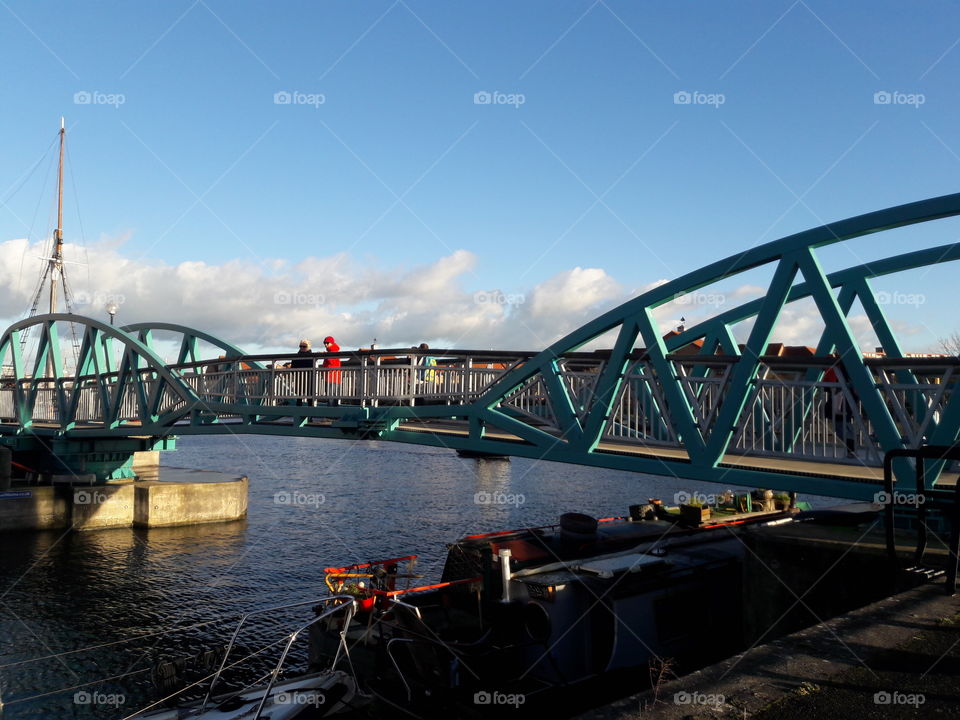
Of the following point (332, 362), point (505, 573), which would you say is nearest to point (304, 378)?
point (332, 362)

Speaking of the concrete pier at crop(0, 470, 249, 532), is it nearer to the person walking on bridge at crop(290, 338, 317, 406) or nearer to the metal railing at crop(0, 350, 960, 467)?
the metal railing at crop(0, 350, 960, 467)

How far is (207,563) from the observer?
3397 centimetres

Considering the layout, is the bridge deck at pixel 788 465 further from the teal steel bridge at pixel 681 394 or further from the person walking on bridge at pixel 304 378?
Answer: the person walking on bridge at pixel 304 378

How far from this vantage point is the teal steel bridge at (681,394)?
40.9 ft

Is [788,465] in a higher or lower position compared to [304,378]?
lower

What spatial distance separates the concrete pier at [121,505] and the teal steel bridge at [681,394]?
13738 mm

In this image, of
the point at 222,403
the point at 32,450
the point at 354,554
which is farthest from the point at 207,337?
the point at 32,450

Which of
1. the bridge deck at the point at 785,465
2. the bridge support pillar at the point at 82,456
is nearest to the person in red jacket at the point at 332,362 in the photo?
the bridge deck at the point at 785,465

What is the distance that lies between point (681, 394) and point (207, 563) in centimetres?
2705

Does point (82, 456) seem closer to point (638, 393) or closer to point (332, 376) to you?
point (332, 376)

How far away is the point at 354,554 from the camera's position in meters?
33.4

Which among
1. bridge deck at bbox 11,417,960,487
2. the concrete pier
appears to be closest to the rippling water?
the concrete pier

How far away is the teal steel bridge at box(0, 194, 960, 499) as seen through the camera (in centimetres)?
1248

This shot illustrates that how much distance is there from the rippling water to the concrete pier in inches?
31.1
